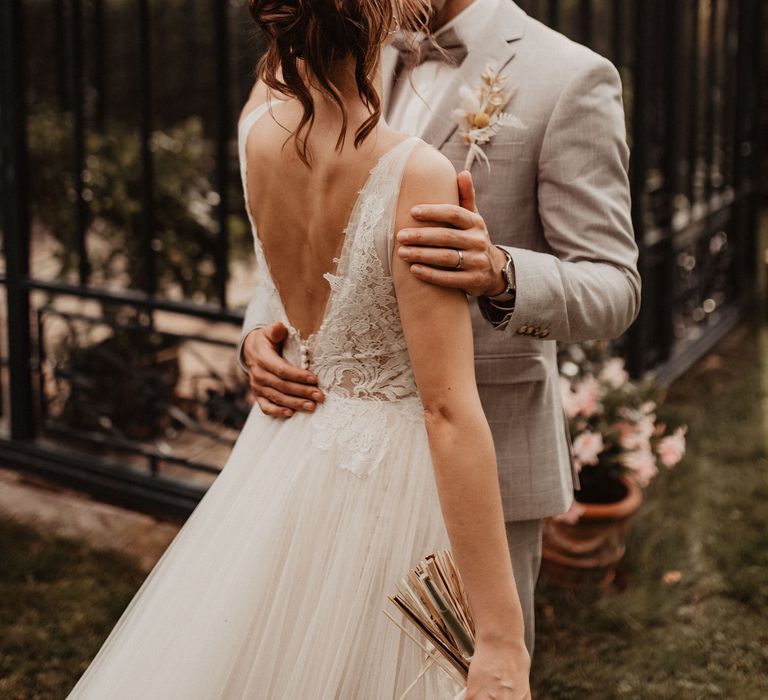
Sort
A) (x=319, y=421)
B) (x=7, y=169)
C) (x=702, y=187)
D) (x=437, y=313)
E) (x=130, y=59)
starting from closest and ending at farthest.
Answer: (x=437, y=313), (x=319, y=421), (x=7, y=169), (x=702, y=187), (x=130, y=59)

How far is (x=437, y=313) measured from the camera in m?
1.71


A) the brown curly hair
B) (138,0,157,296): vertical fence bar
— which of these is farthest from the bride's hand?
(138,0,157,296): vertical fence bar

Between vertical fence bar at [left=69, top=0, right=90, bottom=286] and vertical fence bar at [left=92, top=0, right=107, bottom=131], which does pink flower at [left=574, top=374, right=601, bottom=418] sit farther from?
vertical fence bar at [left=92, top=0, right=107, bottom=131]

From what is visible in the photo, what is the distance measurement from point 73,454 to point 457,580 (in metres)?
3.19

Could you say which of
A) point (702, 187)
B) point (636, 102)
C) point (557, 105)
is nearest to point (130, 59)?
point (702, 187)

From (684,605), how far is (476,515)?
2400mm

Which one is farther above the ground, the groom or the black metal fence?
the groom

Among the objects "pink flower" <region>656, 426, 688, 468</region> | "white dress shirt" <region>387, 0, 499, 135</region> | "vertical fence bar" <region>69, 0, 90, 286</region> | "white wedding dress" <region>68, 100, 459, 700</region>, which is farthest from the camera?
"vertical fence bar" <region>69, 0, 90, 286</region>

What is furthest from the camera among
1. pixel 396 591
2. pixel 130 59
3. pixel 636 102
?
pixel 130 59

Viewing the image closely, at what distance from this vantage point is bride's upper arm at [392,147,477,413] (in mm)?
1693

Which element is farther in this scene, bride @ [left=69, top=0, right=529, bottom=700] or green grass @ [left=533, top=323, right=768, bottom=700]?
green grass @ [left=533, top=323, right=768, bottom=700]

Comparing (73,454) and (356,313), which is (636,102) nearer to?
(73,454)

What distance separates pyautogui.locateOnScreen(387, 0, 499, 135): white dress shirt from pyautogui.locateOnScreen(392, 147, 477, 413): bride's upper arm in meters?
0.47

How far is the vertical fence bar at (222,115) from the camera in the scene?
4.05 m
